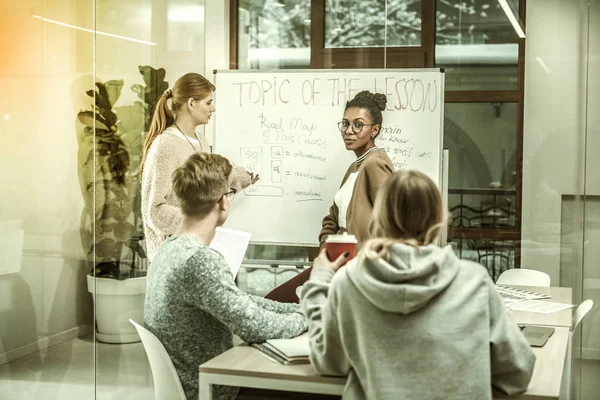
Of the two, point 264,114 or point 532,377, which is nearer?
point 532,377

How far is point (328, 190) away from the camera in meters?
4.36

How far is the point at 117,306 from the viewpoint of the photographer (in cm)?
412

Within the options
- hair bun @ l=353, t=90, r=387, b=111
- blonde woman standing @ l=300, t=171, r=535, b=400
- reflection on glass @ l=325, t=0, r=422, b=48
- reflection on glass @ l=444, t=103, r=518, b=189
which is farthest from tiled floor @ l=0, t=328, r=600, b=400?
blonde woman standing @ l=300, t=171, r=535, b=400

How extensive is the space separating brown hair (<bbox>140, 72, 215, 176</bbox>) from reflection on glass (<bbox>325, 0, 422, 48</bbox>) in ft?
3.98

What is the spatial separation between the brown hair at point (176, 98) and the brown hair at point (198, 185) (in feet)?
4.91

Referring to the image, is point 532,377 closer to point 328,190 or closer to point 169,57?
point 328,190

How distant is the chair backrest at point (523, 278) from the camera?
3816 millimetres

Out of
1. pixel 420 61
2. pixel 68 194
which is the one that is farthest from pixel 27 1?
pixel 420 61

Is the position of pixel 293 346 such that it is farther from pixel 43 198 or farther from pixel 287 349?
pixel 43 198

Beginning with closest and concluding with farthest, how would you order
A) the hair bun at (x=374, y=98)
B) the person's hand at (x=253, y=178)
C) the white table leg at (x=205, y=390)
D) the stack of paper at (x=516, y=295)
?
1. the white table leg at (x=205, y=390)
2. the stack of paper at (x=516, y=295)
3. the person's hand at (x=253, y=178)
4. the hair bun at (x=374, y=98)

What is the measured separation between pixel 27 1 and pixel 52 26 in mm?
158

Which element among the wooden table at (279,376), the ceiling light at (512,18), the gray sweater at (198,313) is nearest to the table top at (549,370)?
the wooden table at (279,376)

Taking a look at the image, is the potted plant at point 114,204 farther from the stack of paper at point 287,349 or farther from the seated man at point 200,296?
the stack of paper at point 287,349

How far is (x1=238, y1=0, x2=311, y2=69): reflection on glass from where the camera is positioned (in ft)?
15.7
